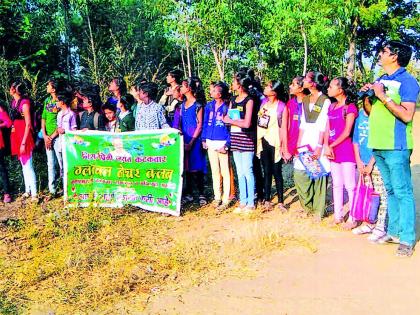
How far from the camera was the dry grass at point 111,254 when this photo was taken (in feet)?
12.7

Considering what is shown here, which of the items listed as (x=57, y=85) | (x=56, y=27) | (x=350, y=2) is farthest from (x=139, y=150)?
(x=350, y=2)

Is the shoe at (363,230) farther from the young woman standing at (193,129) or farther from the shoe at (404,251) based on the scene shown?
the young woman standing at (193,129)

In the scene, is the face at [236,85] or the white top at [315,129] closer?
the white top at [315,129]

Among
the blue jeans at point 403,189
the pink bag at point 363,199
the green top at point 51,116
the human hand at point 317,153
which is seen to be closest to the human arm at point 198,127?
the human hand at point 317,153

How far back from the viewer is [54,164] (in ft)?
23.1

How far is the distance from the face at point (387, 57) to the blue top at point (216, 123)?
234 cm

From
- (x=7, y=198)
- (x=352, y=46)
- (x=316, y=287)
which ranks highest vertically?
(x=352, y=46)

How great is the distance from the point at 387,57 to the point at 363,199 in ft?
5.38

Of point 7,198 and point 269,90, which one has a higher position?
point 269,90

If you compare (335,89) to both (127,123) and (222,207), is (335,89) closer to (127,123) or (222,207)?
(222,207)

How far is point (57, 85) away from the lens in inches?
266

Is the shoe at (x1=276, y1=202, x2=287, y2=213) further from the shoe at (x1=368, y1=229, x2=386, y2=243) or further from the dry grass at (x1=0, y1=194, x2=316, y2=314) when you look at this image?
the shoe at (x1=368, y1=229, x2=386, y2=243)

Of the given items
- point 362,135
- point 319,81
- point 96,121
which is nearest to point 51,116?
point 96,121

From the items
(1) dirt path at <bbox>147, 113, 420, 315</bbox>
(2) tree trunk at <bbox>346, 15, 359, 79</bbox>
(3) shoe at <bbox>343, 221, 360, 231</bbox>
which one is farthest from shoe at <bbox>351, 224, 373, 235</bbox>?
(2) tree trunk at <bbox>346, 15, 359, 79</bbox>
